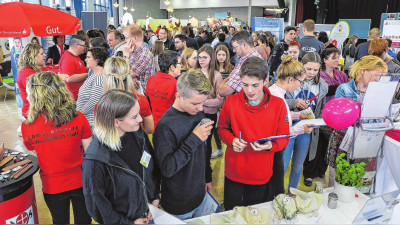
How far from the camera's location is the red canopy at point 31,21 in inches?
143

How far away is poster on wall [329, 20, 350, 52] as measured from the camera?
26.4ft

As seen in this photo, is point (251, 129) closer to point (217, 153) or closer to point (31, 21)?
point (217, 153)

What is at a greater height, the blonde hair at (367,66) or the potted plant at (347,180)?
the blonde hair at (367,66)

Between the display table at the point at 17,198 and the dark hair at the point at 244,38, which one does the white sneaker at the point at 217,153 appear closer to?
the dark hair at the point at 244,38

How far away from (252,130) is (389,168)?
51.3 inches

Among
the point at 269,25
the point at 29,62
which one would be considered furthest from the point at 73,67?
the point at 269,25

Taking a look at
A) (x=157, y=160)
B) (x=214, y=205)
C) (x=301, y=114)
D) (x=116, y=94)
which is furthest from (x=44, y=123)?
(x=301, y=114)

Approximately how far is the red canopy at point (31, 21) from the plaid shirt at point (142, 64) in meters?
1.10

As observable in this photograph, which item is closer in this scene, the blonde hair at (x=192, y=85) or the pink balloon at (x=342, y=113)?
the blonde hair at (x=192, y=85)

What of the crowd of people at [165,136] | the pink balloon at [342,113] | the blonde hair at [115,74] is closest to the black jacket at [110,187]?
the crowd of people at [165,136]

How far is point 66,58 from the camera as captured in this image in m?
3.68

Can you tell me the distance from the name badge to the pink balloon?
133cm

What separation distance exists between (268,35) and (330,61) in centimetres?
454

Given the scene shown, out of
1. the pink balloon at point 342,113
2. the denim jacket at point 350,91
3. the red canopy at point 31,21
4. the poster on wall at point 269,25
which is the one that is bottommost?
the pink balloon at point 342,113
